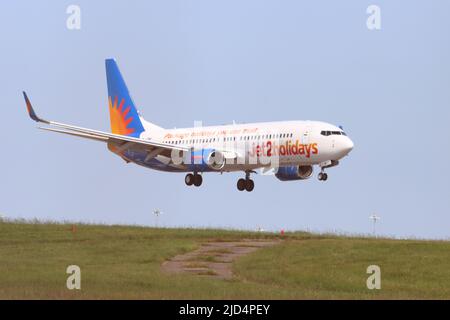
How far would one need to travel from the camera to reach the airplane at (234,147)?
72375 mm

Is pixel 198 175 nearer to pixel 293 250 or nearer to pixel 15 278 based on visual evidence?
pixel 293 250

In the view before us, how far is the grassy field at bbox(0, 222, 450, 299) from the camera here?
128ft

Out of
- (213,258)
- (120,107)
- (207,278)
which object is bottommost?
(207,278)

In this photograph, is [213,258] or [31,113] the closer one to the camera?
[213,258]

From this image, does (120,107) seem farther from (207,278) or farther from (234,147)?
(207,278)

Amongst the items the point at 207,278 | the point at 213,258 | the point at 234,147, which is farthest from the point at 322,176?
the point at 207,278

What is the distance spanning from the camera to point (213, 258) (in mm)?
50219

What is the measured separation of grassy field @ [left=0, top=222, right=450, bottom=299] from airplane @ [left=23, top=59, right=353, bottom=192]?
9.94 m

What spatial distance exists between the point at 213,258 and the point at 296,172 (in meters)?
27.2

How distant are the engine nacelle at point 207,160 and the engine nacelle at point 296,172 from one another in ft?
11.9

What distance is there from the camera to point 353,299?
3903cm

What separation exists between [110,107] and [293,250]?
137 ft
